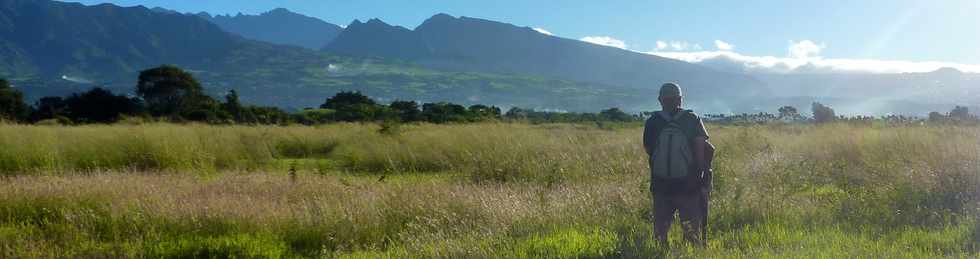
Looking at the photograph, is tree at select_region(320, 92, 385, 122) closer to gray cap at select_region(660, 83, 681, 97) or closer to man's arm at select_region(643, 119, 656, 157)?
man's arm at select_region(643, 119, 656, 157)

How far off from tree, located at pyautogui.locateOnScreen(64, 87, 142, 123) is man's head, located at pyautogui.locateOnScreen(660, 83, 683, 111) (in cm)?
3754

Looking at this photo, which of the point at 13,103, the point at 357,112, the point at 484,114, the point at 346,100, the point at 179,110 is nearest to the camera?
the point at 484,114

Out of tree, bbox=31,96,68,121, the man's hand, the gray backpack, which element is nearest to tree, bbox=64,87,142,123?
tree, bbox=31,96,68,121

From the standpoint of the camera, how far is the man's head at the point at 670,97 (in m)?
5.02

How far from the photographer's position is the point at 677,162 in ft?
16.7

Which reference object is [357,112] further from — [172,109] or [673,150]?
[673,150]

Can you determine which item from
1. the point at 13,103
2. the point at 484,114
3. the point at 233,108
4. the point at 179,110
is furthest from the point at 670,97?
Result: the point at 13,103

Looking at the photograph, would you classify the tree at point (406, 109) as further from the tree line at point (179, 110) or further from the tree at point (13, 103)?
the tree at point (13, 103)

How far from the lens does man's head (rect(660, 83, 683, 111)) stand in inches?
198

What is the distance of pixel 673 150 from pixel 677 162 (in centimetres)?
10

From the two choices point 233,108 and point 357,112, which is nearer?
point 233,108

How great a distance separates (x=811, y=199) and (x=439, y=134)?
27.6 feet

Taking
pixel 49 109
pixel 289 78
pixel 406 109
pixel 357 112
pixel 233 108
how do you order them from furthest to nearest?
pixel 289 78 → pixel 406 109 → pixel 357 112 → pixel 233 108 → pixel 49 109

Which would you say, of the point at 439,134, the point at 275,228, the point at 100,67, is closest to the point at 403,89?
the point at 100,67
